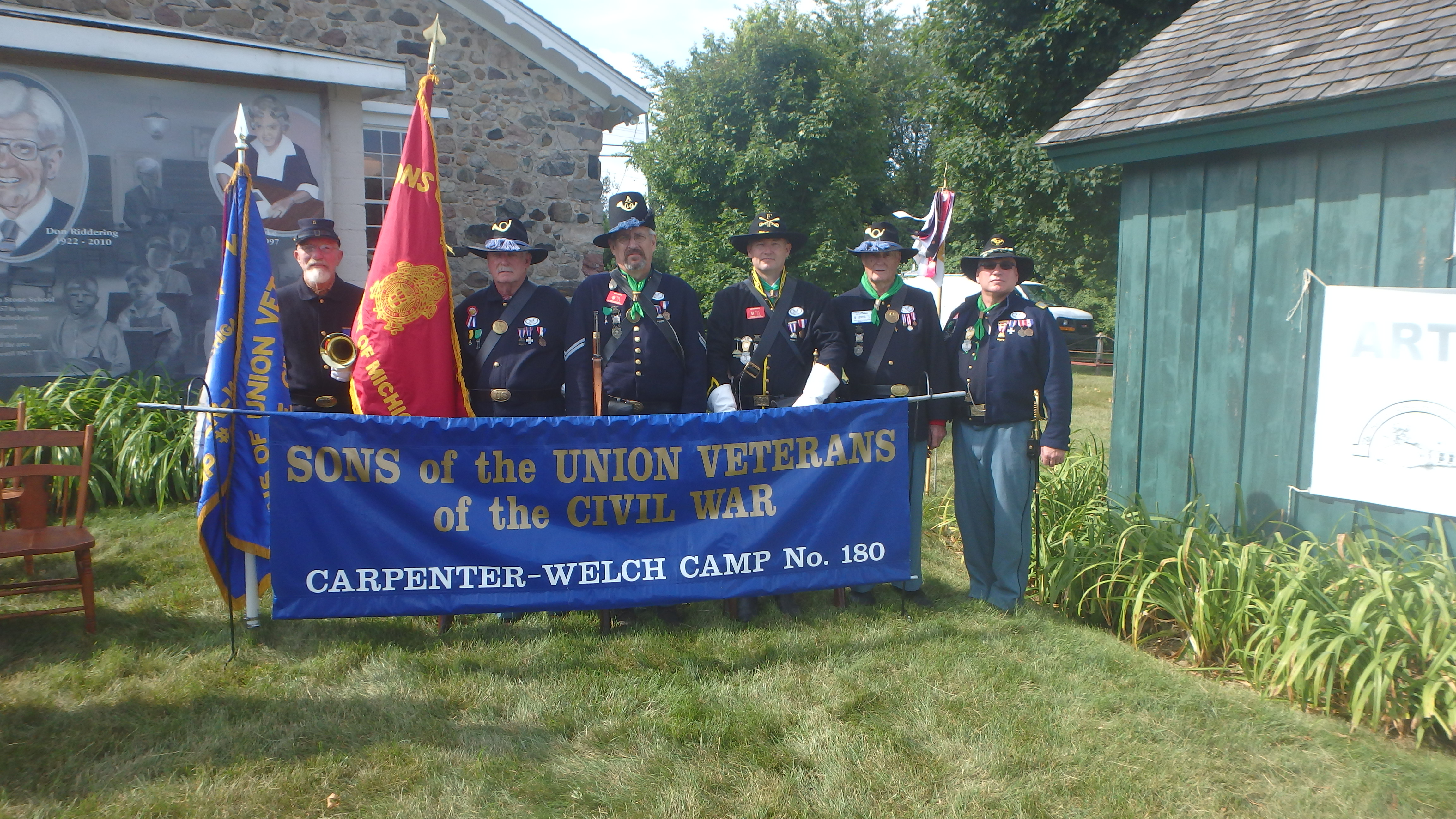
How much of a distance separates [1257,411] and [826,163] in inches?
788

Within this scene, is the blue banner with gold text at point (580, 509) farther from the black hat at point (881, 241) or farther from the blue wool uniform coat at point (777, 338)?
the black hat at point (881, 241)

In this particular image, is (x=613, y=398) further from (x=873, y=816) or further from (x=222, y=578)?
(x=873, y=816)

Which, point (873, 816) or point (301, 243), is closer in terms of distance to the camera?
point (873, 816)

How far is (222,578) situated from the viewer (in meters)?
4.34

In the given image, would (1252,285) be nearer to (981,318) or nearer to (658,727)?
(981,318)

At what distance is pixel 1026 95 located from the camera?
15.0m

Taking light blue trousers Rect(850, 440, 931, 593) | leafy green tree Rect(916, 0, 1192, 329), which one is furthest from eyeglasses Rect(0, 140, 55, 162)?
leafy green tree Rect(916, 0, 1192, 329)

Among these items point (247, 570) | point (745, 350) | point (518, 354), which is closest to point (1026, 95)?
point (745, 350)

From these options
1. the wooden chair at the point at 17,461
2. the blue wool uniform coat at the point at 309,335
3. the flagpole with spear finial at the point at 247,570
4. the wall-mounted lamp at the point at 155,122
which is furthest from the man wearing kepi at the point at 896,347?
the wall-mounted lamp at the point at 155,122

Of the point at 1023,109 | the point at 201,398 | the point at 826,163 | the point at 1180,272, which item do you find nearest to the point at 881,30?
the point at 826,163

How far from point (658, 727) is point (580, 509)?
1.09m

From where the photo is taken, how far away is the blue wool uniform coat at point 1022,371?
15.5ft

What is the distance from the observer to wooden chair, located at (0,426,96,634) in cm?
442

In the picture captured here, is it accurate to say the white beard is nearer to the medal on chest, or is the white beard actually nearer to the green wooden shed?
the medal on chest
